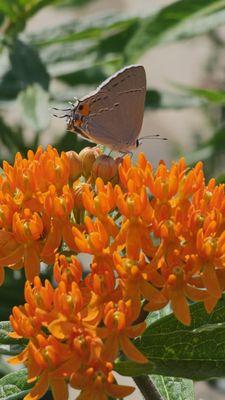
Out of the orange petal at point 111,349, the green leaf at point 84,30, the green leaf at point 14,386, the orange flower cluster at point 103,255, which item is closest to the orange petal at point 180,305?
the orange flower cluster at point 103,255

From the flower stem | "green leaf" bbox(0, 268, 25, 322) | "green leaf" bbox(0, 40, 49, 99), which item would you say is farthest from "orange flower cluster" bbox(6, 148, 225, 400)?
"green leaf" bbox(0, 40, 49, 99)

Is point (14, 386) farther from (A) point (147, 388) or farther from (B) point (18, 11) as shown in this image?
(B) point (18, 11)

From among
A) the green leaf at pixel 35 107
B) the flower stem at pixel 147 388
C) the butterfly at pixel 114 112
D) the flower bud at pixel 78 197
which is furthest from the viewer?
the green leaf at pixel 35 107

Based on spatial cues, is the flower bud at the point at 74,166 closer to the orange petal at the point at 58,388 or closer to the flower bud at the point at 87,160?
the flower bud at the point at 87,160

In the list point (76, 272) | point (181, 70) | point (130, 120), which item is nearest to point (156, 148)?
point (181, 70)

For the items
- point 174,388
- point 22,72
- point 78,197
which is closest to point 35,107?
point 22,72

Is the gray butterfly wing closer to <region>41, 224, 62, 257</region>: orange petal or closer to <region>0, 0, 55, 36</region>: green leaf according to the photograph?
<region>41, 224, 62, 257</region>: orange petal
